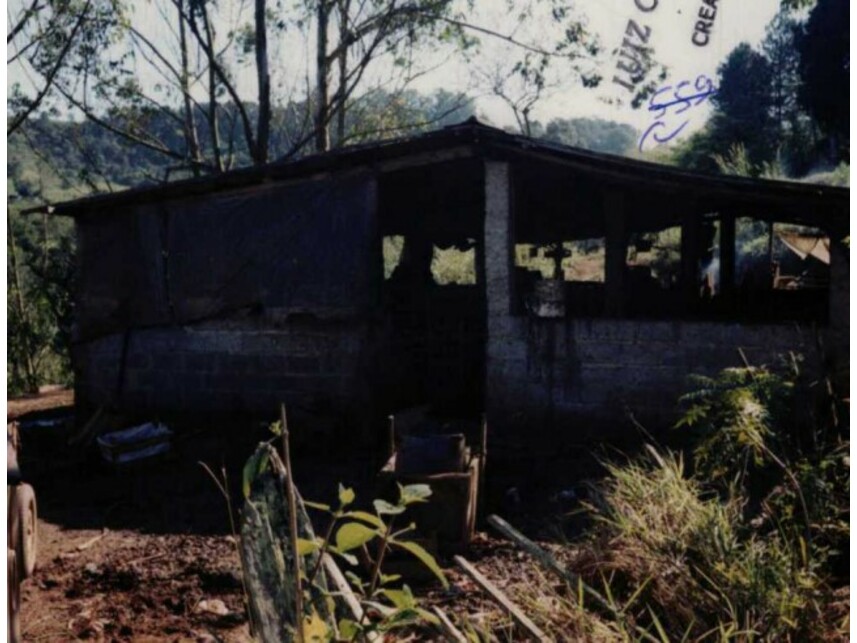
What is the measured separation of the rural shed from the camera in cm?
775

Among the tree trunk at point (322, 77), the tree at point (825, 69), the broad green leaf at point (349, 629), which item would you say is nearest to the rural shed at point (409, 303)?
the broad green leaf at point (349, 629)

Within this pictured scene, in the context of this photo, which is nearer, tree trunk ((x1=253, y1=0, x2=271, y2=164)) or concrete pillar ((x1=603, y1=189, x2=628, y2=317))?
concrete pillar ((x1=603, y1=189, x2=628, y2=317))

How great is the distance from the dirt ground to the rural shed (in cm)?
117

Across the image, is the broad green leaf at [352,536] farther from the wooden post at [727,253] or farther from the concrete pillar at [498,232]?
the wooden post at [727,253]

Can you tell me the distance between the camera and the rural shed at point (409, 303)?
7.75 metres

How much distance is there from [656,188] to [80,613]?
21.7ft

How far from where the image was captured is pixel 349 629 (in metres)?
2.40

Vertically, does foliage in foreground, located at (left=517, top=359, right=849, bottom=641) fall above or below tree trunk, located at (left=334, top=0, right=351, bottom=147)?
below

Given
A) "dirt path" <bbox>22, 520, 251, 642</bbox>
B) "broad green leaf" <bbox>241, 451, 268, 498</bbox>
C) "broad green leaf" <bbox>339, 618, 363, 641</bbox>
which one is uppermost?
"broad green leaf" <bbox>241, 451, 268, 498</bbox>

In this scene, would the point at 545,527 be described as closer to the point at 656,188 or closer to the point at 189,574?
the point at 189,574

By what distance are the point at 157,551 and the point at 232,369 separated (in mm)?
3853

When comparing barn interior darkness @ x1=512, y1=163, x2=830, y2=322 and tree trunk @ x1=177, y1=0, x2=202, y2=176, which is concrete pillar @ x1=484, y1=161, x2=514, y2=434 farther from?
tree trunk @ x1=177, y1=0, x2=202, y2=176

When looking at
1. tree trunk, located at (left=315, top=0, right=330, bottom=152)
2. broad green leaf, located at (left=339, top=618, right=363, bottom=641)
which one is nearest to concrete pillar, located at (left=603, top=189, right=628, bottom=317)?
broad green leaf, located at (left=339, top=618, right=363, bottom=641)

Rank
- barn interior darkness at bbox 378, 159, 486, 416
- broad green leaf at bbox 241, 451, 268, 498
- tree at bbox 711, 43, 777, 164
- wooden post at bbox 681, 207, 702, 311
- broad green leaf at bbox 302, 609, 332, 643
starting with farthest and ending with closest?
1. tree at bbox 711, 43, 777, 164
2. barn interior darkness at bbox 378, 159, 486, 416
3. wooden post at bbox 681, 207, 702, 311
4. broad green leaf at bbox 302, 609, 332, 643
5. broad green leaf at bbox 241, 451, 268, 498
